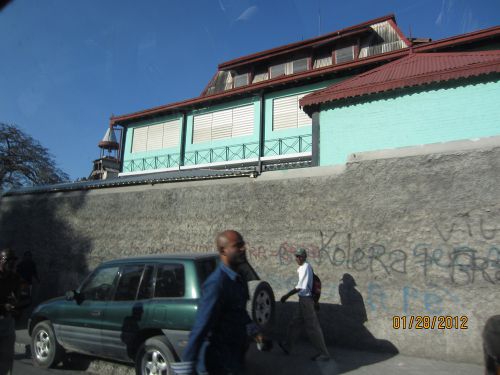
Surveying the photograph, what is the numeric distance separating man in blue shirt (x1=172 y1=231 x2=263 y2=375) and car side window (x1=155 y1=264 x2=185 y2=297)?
6.38 feet

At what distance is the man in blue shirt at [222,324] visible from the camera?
267cm

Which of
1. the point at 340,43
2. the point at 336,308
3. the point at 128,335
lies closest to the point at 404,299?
the point at 336,308

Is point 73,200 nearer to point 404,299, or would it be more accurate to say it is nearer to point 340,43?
point 404,299

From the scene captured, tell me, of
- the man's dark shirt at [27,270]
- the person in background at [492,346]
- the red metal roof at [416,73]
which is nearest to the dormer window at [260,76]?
the red metal roof at [416,73]

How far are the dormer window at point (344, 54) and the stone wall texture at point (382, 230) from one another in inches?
469

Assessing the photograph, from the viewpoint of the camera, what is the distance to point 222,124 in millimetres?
19438

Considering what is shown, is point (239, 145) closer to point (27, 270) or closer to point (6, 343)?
point (27, 270)

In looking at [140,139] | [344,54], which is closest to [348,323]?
[344,54]

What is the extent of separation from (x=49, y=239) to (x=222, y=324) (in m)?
10.2

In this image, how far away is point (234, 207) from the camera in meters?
8.08

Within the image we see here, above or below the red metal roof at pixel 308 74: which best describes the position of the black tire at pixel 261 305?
below

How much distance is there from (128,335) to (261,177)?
13.2 ft

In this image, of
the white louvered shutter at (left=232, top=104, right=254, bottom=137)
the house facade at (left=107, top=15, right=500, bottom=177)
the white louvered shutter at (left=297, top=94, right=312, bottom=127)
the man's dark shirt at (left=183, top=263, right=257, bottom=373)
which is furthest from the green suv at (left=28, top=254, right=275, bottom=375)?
the white louvered shutter at (left=232, top=104, right=254, bottom=137)
